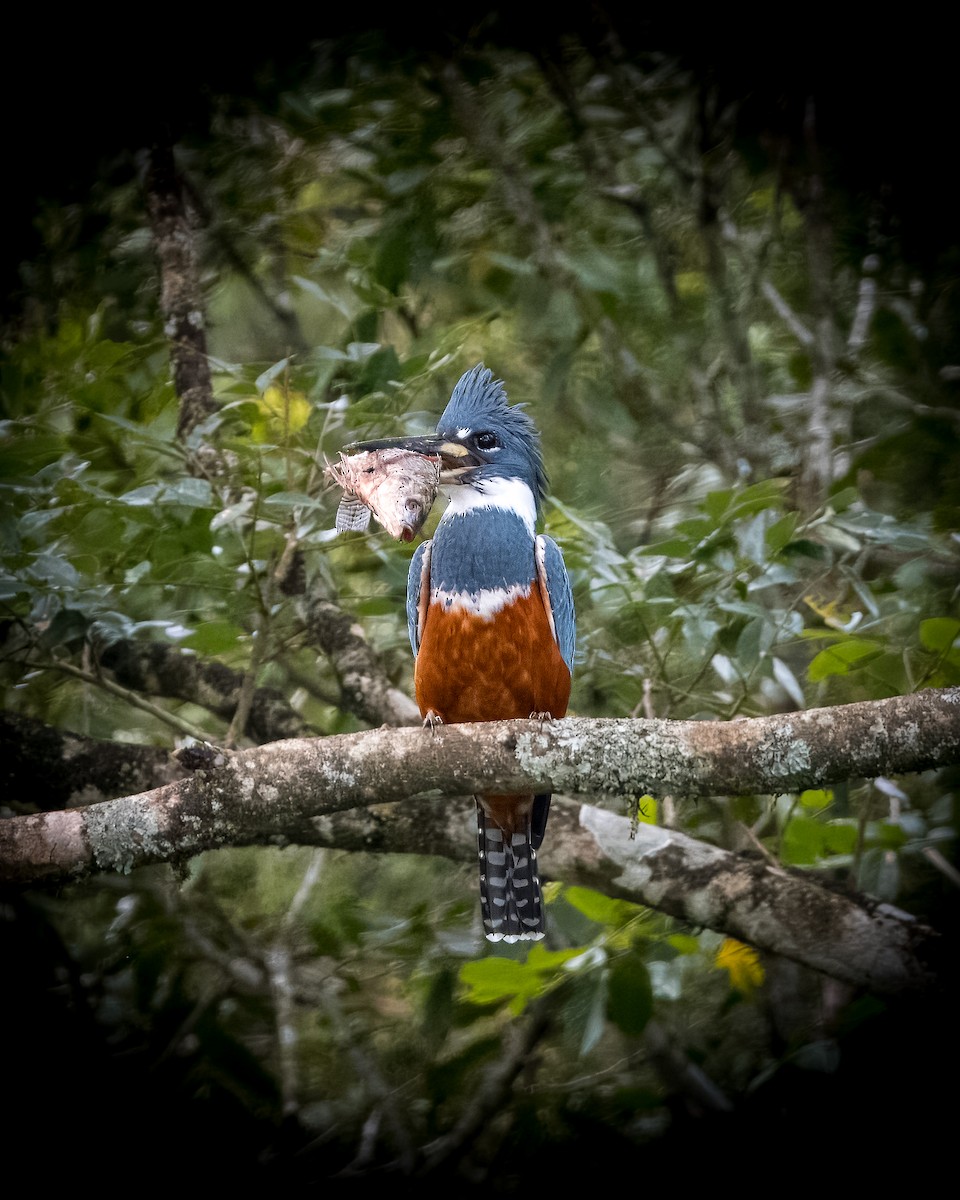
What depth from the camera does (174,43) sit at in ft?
16.4

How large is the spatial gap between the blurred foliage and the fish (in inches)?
8.9

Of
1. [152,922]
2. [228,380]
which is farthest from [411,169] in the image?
[152,922]

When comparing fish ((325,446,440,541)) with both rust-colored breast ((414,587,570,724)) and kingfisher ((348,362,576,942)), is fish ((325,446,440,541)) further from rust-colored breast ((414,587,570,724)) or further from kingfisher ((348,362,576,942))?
rust-colored breast ((414,587,570,724))

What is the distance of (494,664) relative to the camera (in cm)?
339

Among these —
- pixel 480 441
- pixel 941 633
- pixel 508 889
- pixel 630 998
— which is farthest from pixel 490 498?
pixel 630 998

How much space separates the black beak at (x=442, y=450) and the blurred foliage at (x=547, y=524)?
0.19 m

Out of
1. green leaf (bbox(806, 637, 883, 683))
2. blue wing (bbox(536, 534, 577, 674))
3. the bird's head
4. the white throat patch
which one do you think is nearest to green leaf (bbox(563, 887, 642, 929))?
blue wing (bbox(536, 534, 577, 674))

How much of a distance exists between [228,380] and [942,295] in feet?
11.6

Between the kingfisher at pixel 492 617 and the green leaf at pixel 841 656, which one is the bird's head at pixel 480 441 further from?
the green leaf at pixel 841 656

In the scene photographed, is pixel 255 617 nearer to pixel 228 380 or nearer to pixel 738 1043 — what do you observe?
pixel 228 380

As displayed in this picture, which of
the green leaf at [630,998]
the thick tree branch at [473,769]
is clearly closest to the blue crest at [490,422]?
the thick tree branch at [473,769]

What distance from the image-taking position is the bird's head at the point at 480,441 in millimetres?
3602

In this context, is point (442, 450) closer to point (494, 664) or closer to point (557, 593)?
point (557, 593)

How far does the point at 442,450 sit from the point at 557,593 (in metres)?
0.62
